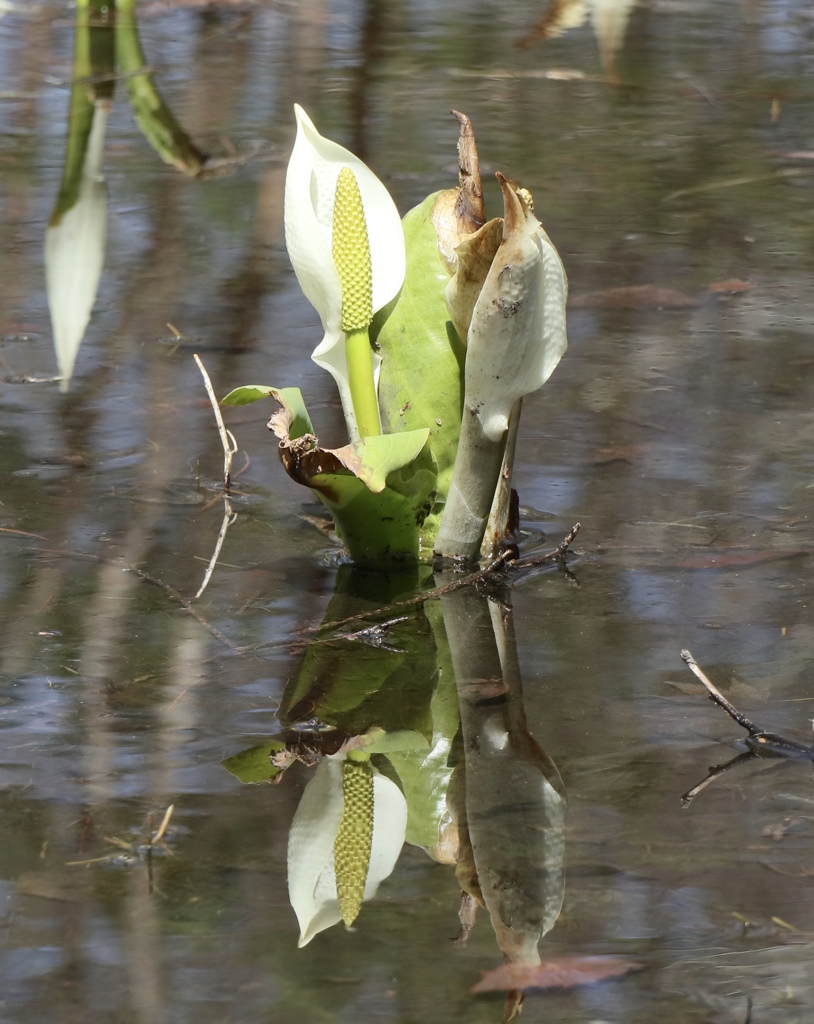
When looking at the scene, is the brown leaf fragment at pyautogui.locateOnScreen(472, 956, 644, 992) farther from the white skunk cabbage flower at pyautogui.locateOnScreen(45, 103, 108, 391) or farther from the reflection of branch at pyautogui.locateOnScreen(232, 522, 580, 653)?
the white skunk cabbage flower at pyautogui.locateOnScreen(45, 103, 108, 391)

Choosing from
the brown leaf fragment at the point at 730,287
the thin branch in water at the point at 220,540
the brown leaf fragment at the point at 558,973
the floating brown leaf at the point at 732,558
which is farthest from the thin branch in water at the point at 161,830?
Result: the brown leaf fragment at the point at 730,287

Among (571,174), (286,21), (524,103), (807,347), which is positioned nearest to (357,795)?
(807,347)

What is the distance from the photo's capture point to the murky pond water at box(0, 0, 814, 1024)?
3.78 feet

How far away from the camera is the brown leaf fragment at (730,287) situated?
2.98 metres

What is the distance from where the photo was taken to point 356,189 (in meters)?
1.76

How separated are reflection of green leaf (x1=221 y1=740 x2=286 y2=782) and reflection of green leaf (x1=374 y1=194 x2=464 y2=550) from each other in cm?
55

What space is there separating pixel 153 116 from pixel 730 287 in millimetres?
1941

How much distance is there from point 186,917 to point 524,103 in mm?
3707

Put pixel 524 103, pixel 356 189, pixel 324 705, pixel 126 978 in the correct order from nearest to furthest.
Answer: pixel 126 978 → pixel 324 705 → pixel 356 189 → pixel 524 103

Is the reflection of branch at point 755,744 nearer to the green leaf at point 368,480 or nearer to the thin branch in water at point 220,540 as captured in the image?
the green leaf at point 368,480

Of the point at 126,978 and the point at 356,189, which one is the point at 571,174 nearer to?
the point at 356,189

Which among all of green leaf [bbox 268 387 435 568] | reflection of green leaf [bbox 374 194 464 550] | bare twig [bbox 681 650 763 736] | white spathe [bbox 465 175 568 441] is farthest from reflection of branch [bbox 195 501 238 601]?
bare twig [bbox 681 650 763 736]

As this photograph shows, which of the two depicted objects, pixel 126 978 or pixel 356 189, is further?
pixel 356 189

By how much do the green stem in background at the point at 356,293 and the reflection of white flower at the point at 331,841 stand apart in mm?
538
